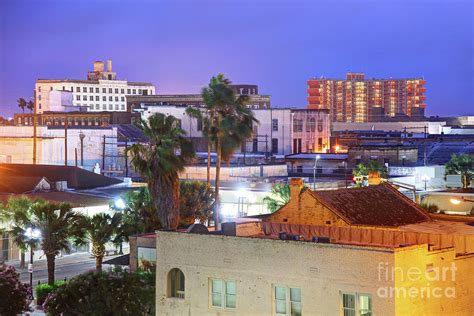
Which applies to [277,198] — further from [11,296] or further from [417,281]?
[417,281]

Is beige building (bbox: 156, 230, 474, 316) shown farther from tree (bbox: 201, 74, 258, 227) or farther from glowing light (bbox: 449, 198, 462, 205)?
tree (bbox: 201, 74, 258, 227)

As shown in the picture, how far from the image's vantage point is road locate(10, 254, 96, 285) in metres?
62.2

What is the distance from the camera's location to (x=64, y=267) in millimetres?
66125

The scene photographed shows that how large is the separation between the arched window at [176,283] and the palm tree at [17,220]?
21509 mm

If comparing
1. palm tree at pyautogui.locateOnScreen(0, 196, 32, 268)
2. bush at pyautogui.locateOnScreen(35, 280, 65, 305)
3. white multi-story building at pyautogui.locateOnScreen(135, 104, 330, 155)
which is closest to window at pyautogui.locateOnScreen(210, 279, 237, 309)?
bush at pyautogui.locateOnScreen(35, 280, 65, 305)

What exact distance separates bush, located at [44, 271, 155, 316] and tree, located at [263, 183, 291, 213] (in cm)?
2116

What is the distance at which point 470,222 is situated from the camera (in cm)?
4325

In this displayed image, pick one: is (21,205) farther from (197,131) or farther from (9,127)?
(197,131)

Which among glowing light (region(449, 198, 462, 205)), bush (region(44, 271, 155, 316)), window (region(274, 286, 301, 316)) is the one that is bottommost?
bush (region(44, 271, 155, 316))

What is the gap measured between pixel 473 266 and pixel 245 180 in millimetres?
53051

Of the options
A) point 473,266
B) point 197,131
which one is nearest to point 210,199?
point 473,266

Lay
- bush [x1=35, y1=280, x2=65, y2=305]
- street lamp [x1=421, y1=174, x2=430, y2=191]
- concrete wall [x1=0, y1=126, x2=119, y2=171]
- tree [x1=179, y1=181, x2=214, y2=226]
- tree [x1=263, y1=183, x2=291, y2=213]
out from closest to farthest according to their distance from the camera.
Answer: bush [x1=35, y1=280, x2=65, y2=305] → tree [x1=179, y1=181, x2=214, y2=226] → tree [x1=263, y1=183, x2=291, y2=213] → street lamp [x1=421, y1=174, x2=430, y2=191] → concrete wall [x1=0, y1=126, x2=119, y2=171]

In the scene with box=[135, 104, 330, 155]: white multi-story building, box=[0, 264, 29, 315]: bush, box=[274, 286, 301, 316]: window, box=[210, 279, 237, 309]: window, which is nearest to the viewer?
box=[274, 286, 301, 316]: window

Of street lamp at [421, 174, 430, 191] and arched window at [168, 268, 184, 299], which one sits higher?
street lamp at [421, 174, 430, 191]
